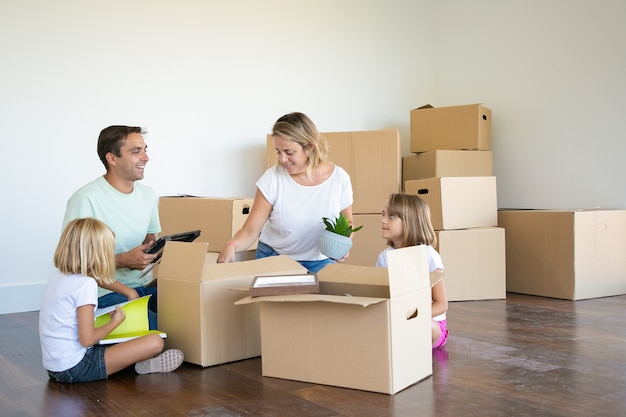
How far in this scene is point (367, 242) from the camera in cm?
Result: 433

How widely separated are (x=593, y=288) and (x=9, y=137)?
3.27 meters

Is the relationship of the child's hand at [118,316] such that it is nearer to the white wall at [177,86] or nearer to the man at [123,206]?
the man at [123,206]

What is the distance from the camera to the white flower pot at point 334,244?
8.68 ft

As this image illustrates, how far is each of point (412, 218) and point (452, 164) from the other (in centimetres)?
185

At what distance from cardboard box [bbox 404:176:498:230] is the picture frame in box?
187cm

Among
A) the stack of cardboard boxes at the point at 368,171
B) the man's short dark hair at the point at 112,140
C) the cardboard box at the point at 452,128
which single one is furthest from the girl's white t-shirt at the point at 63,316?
the cardboard box at the point at 452,128

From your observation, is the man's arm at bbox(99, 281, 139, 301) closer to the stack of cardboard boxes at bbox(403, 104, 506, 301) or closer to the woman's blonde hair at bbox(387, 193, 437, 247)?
the woman's blonde hair at bbox(387, 193, 437, 247)

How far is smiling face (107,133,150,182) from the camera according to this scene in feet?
9.12

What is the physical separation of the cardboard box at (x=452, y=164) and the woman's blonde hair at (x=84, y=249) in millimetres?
2589

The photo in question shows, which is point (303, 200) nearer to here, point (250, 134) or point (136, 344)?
point (136, 344)

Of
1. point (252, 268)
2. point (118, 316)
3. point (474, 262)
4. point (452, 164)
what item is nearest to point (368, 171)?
point (452, 164)

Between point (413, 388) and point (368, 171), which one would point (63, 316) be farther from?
point (368, 171)

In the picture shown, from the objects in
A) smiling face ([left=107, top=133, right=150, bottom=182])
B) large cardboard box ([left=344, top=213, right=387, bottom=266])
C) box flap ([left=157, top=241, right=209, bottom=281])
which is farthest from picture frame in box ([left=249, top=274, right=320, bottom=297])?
large cardboard box ([left=344, top=213, right=387, bottom=266])

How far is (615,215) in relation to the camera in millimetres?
4035
